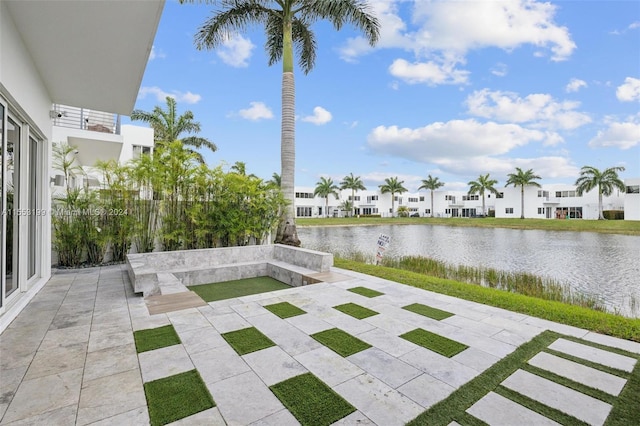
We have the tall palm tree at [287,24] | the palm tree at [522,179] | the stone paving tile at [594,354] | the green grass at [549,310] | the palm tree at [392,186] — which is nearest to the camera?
the stone paving tile at [594,354]

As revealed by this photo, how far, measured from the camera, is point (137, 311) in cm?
379

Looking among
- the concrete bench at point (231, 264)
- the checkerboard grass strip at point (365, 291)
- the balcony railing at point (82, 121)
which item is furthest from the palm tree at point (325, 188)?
the checkerboard grass strip at point (365, 291)

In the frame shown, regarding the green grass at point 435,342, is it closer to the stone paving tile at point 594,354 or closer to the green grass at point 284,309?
the stone paving tile at point 594,354

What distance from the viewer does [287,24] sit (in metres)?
8.77

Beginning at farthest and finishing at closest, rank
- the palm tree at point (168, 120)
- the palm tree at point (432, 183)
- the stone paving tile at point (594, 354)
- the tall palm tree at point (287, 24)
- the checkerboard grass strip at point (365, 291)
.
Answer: the palm tree at point (432, 183) < the palm tree at point (168, 120) < the tall palm tree at point (287, 24) < the checkerboard grass strip at point (365, 291) < the stone paving tile at point (594, 354)

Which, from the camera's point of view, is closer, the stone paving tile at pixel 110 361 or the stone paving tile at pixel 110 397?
the stone paving tile at pixel 110 397

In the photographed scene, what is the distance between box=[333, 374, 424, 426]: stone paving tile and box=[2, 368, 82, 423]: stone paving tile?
181cm

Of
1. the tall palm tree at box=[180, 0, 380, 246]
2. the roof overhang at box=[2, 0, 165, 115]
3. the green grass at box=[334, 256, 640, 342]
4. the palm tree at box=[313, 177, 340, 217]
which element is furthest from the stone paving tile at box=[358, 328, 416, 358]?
the palm tree at box=[313, 177, 340, 217]

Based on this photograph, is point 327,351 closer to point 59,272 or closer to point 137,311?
point 137,311

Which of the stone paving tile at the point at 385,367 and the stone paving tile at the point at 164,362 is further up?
the stone paving tile at the point at 164,362

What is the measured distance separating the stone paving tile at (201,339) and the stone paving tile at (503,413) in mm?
2127

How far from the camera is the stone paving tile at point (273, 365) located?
2311mm

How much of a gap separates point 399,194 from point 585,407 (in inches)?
2029

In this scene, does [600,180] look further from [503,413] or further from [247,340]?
[247,340]
